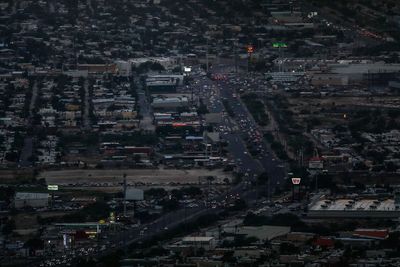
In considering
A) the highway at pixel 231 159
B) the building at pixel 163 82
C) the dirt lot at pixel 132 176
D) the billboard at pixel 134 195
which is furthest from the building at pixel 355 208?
the building at pixel 163 82

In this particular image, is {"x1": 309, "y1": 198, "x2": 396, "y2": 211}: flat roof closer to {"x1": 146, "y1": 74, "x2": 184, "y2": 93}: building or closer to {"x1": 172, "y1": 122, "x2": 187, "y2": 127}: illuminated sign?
{"x1": 172, "y1": 122, "x2": 187, "y2": 127}: illuminated sign

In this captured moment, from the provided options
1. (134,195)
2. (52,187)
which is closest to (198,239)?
(134,195)

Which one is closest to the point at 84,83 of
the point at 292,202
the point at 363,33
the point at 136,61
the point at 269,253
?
the point at 136,61

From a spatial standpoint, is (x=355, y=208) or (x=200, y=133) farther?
(x=200, y=133)

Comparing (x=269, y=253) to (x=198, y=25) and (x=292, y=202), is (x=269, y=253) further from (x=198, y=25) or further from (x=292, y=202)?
(x=198, y=25)

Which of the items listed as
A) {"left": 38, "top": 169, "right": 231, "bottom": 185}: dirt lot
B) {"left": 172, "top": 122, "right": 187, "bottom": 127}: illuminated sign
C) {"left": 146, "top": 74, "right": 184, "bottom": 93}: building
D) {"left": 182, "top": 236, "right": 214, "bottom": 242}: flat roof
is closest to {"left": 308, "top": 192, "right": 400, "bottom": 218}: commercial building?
{"left": 182, "top": 236, "right": 214, "bottom": 242}: flat roof

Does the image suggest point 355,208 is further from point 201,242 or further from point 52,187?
point 52,187
